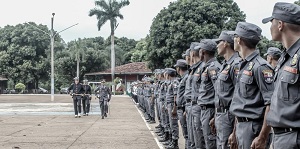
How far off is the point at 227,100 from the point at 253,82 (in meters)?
0.67

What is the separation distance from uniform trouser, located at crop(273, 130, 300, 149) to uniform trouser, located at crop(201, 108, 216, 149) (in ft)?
8.85

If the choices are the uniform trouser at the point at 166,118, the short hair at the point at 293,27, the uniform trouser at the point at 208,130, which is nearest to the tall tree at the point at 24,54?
the uniform trouser at the point at 166,118

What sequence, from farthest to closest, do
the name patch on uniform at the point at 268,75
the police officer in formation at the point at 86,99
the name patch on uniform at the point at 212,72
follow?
the police officer in formation at the point at 86,99 < the name patch on uniform at the point at 212,72 < the name patch on uniform at the point at 268,75

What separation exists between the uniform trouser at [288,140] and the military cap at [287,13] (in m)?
0.89

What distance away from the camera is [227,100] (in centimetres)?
534

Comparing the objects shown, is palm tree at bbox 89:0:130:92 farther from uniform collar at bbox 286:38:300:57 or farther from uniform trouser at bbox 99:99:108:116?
uniform collar at bbox 286:38:300:57

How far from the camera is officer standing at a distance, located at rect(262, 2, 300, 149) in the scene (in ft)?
11.4

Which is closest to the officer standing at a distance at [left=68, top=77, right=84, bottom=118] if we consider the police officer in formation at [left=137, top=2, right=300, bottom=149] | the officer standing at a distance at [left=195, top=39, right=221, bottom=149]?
the police officer in formation at [left=137, top=2, right=300, bottom=149]

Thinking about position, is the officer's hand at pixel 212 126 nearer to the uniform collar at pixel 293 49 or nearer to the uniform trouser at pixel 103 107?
the uniform collar at pixel 293 49

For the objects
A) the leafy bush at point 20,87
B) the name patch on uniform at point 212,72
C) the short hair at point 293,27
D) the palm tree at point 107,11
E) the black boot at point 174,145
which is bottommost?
the black boot at point 174,145

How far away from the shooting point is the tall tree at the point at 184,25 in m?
29.5

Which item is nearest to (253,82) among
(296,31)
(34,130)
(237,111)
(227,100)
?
(237,111)

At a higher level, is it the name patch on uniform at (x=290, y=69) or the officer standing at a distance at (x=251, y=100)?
the name patch on uniform at (x=290, y=69)

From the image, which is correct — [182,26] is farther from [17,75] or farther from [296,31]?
[17,75]
